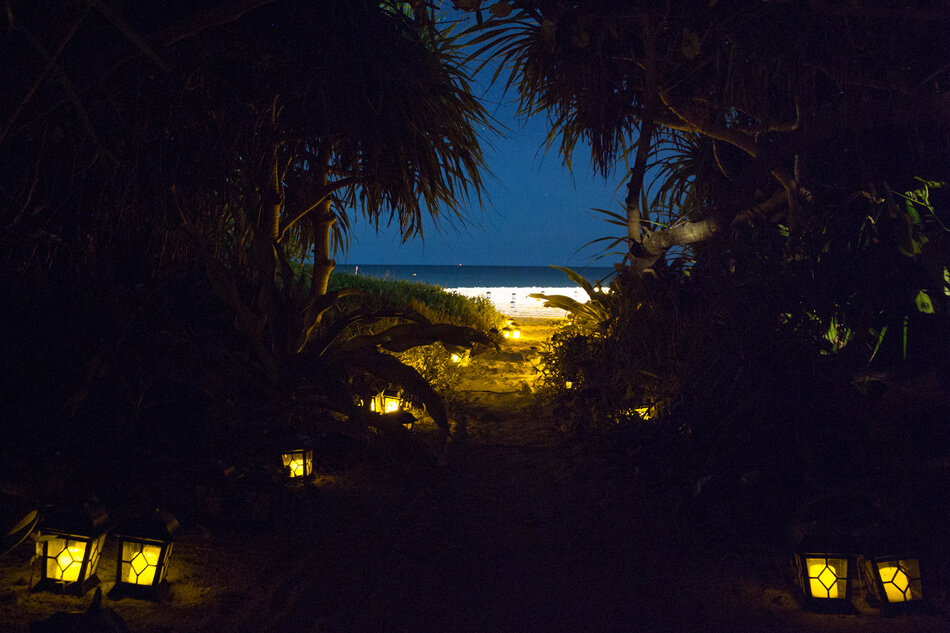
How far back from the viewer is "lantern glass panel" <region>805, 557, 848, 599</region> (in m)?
1.51

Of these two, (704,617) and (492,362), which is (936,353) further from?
(492,362)

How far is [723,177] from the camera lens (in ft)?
13.3

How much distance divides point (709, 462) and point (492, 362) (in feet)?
11.5

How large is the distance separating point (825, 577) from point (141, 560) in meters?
1.97

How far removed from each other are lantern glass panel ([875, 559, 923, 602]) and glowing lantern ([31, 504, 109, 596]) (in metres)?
2.23

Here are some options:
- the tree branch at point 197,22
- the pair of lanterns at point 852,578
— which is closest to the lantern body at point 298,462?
the tree branch at point 197,22

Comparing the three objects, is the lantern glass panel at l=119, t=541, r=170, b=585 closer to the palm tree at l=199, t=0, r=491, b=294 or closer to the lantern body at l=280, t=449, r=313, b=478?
the lantern body at l=280, t=449, r=313, b=478

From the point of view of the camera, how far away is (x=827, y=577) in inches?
59.8

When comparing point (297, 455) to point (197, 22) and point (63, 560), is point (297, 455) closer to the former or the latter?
point (63, 560)

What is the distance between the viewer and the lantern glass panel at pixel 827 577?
1.51m

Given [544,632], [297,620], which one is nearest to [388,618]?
[297,620]

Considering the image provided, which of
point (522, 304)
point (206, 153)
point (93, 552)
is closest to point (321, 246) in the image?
point (206, 153)

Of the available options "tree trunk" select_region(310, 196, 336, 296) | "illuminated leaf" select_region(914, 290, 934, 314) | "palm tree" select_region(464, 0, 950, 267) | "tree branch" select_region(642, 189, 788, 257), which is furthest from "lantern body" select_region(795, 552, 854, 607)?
"tree trunk" select_region(310, 196, 336, 296)

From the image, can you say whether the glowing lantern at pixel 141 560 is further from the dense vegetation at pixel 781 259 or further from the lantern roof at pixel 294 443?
the dense vegetation at pixel 781 259
